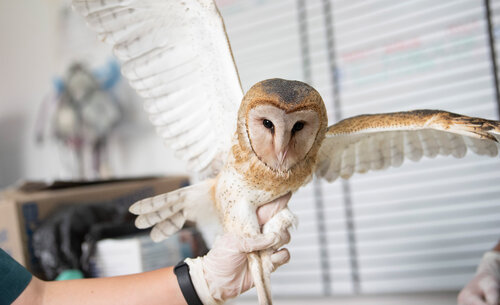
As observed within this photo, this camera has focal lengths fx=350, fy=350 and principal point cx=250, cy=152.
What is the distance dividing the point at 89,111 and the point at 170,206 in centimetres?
159

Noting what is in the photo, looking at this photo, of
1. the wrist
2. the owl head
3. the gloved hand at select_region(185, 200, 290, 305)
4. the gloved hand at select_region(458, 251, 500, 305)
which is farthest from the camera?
the gloved hand at select_region(458, 251, 500, 305)

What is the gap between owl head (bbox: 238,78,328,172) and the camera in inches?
23.1

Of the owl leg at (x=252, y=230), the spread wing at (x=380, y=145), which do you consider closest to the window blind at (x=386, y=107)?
the spread wing at (x=380, y=145)

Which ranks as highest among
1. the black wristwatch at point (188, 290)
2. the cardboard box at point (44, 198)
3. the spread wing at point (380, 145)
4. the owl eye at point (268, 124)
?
the owl eye at point (268, 124)

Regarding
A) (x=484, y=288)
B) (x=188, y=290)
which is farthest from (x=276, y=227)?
(x=484, y=288)

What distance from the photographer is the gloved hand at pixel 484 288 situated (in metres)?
0.97

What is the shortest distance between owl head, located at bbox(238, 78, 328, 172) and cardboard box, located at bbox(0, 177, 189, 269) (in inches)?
43.5

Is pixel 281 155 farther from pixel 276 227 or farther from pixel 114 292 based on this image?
pixel 114 292

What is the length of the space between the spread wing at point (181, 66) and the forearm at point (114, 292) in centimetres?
29

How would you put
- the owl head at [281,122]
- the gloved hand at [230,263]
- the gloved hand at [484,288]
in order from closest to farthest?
the owl head at [281,122]
the gloved hand at [230,263]
the gloved hand at [484,288]

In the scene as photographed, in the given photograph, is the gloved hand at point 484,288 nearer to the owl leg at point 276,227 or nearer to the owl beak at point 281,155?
the owl leg at point 276,227

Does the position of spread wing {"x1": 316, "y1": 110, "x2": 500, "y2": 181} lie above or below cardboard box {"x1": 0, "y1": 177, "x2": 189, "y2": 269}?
above

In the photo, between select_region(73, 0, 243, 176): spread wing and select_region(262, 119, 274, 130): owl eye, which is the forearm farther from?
select_region(262, 119, 274, 130): owl eye

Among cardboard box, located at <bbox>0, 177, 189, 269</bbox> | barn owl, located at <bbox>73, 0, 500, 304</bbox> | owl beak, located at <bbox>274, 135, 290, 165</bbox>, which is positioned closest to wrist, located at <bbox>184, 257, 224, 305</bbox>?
barn owl, located at <bbox>73, 0, 500, 304</bbox>
